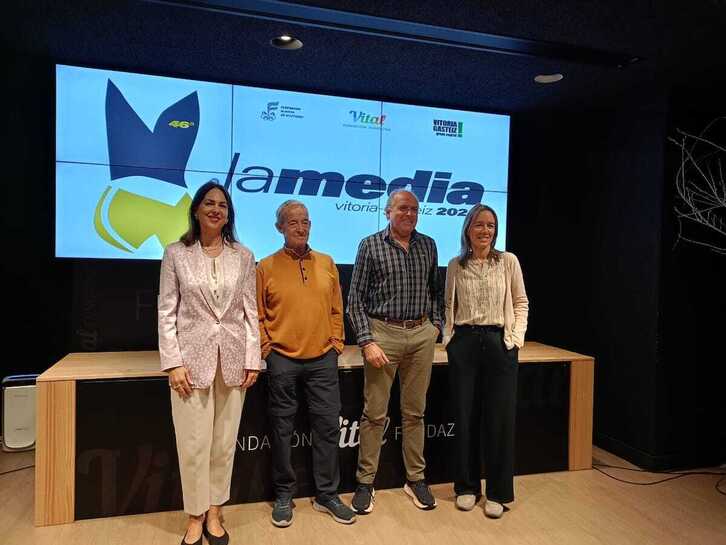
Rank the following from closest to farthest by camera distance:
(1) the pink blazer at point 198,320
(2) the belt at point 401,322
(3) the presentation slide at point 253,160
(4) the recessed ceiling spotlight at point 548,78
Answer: (1) the pink blazer at point 198,320
(2) the belt at point 401,322
(3) the presentation slide at point 253,160
(4) the recessed ceiling spotlight at point 548,78

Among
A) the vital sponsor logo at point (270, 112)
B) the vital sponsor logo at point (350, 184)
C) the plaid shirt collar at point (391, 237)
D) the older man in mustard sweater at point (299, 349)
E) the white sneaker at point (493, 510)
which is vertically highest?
the vital sponsor logo at point (270, 112)

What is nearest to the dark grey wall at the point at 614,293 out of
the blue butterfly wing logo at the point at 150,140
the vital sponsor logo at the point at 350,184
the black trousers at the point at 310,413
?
the blue butterfly wing logo at the point at 150,140

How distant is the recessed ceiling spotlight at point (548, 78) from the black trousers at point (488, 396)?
68.2 inches

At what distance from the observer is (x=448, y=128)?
→ 3818mm

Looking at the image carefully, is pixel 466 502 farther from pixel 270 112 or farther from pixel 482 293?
pixel 270 112

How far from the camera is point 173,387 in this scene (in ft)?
7.21

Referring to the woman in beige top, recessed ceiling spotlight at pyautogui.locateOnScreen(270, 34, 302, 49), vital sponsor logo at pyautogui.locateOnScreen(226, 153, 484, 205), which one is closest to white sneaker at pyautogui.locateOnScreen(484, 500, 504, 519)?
the woman in beige top

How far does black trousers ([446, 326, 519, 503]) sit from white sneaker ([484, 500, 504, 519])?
0.11 ft

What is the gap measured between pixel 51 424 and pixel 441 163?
9.45 ft

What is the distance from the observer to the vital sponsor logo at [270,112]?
344 centimetres

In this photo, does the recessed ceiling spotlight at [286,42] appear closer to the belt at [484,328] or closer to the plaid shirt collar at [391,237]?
the plaid shirt collar at [391,237]

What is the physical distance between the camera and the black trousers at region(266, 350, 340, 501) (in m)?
2.50

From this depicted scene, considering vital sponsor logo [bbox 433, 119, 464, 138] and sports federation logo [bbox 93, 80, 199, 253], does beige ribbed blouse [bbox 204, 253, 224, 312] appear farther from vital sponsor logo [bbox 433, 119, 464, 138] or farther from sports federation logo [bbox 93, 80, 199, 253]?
vital sponsor logo [bbox 433, 119, 464, 138]

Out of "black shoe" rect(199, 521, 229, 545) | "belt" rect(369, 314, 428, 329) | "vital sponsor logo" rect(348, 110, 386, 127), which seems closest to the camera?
"black shoe" rect(199, 521, 229, 545)
